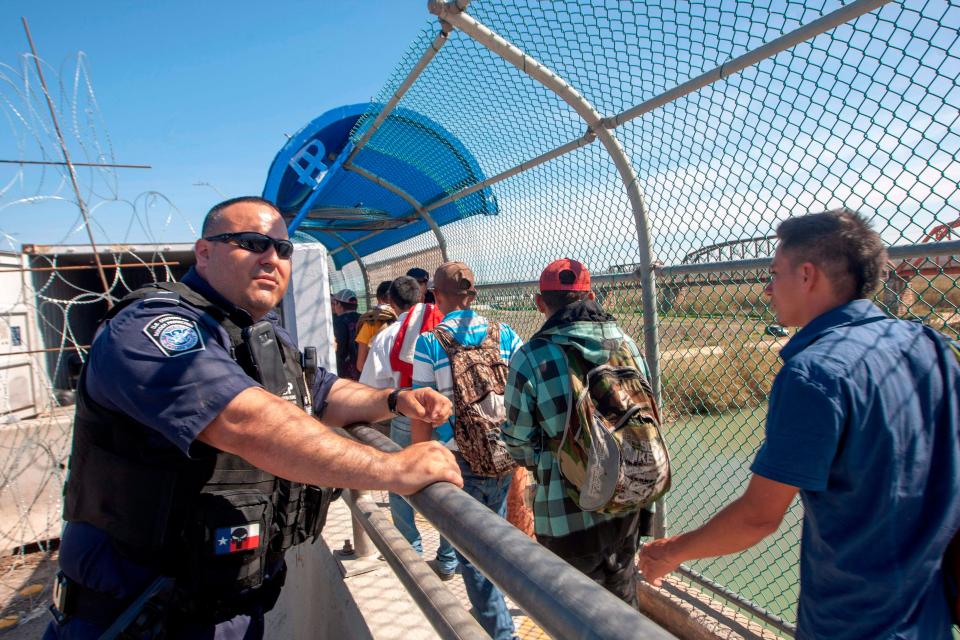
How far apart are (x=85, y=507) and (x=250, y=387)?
2.17ft

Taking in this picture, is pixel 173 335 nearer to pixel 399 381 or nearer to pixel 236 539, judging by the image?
pixel 236 539

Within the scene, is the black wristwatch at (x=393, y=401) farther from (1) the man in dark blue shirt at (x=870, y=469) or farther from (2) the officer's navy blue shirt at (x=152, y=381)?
(1) the man in dark blue shirt at (x=870, y=469)

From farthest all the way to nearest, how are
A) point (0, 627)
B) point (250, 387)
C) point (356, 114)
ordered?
point (356, 114) < point (0, 627) < point (250, 387)

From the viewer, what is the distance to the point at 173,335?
50.9 inches

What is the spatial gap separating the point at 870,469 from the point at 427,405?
1.28 meters

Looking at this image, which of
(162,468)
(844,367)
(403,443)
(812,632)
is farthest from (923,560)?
(403,443)

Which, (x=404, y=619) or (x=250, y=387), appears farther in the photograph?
(x=404, y=619)

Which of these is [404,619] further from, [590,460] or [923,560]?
[923,560]

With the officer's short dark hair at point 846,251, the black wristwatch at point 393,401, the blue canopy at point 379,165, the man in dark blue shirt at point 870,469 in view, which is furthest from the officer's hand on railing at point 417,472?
the blue canopy at point 379,165

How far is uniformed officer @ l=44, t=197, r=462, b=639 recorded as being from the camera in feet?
4.03

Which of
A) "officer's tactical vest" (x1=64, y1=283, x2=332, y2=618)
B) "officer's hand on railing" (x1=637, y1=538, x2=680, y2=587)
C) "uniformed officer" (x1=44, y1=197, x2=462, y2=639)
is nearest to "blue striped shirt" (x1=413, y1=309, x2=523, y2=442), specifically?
"uniformed officer" (x1=44, y1=197, x2=462, y2=639)

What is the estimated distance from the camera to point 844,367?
4.49 ft

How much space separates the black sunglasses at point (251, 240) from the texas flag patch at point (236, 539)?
0.79 metres

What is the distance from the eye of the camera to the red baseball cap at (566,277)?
7.95 ft
